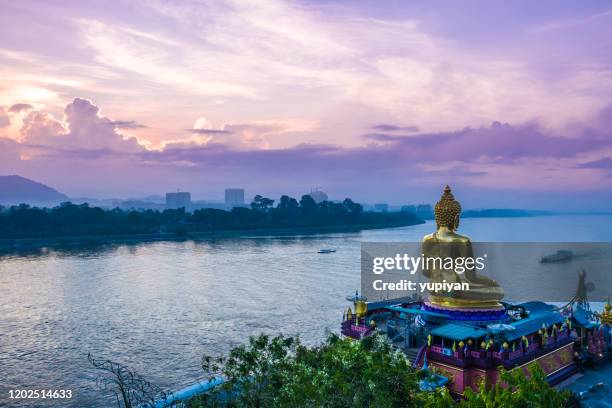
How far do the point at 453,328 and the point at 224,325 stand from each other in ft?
69.8

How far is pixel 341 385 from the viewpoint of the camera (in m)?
11.2

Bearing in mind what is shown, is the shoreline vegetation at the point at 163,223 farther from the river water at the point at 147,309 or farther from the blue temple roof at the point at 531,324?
the blue temple roof at the point at 531,324

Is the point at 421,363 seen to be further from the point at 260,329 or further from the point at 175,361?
the point at 260,329

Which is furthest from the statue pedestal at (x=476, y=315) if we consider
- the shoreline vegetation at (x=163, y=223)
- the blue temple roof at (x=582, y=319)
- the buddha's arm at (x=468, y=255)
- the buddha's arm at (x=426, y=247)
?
the shoreline vegetation at (x=163, y=223)

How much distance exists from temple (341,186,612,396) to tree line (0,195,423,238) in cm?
8921

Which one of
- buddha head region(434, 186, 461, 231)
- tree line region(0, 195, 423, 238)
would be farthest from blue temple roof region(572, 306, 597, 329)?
tree line region(0, 195, 423, 238)

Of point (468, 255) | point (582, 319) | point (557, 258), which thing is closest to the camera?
point (468, 255)

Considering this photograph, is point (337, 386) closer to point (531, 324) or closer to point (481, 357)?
point (481, 357)

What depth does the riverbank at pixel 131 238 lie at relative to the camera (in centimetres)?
8669

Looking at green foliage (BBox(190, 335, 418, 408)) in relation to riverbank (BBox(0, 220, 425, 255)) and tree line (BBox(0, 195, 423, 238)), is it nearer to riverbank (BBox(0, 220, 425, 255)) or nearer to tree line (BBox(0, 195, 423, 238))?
riverbank (BBox(0, 220, 425, 255))

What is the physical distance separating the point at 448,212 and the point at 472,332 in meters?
6.40

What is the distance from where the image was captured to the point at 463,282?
21.8m

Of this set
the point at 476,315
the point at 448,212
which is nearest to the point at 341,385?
the point at 476,315

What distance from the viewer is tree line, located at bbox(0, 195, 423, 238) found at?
97.4 meters
